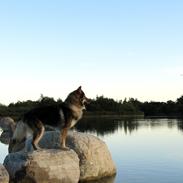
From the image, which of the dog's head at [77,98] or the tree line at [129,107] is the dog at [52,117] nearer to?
the dog's head at [77,98]

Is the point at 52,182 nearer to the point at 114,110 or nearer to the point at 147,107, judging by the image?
the point at 114,110

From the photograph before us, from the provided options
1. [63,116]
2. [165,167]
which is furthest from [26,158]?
[165,167]

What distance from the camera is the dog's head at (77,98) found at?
1577cm

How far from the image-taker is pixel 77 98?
15844 mm

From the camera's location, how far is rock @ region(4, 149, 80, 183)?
599 inches

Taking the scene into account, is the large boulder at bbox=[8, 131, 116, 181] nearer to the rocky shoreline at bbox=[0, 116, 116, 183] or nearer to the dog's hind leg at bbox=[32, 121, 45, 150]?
the rocky shoreline at bbox=[0, 116, 116, 183]

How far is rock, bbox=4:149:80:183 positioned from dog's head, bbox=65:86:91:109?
176 cm

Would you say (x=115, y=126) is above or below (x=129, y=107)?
below

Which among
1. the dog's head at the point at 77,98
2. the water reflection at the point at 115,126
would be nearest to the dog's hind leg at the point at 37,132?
the dog's head at the point at 77,98

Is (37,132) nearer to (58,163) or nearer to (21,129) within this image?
(21,129)

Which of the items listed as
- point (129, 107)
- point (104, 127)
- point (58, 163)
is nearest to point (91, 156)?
point (58, 163)

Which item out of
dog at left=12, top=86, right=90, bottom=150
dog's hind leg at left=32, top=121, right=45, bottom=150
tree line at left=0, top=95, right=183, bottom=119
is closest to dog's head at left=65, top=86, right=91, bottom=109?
dog at left=12, top=86, right=90, bottom=150

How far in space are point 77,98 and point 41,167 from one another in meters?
2.61

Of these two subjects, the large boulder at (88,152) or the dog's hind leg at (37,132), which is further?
the large boulder at (88,152)
